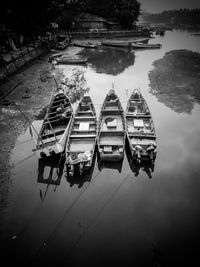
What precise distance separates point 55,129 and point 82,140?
10.7 ft

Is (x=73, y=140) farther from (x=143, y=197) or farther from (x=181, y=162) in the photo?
(x=181, y=162)

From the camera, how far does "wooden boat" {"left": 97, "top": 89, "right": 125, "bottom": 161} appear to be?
12.3 meters

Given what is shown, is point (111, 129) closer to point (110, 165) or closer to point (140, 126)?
point (140, 126)

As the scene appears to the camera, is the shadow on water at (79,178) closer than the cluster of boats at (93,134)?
Yes

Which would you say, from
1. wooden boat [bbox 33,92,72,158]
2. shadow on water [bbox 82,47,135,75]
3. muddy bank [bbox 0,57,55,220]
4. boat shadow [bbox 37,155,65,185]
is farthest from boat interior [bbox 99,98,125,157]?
shadow on water [bbox 82,47,135,75]

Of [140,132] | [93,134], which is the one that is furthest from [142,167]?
[93,134]

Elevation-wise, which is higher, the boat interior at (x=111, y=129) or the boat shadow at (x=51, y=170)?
the boat interior at (x=111, y=129)

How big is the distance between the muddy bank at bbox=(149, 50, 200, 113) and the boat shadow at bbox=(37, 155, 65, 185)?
14033 mm

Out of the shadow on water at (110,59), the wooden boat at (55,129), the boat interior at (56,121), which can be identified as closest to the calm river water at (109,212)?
the wooden boat at (55,129)

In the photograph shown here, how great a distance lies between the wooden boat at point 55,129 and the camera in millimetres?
12281

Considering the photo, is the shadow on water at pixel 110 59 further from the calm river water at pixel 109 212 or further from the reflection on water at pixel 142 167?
the calm river water at pixel 109 212

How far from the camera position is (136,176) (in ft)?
39.8

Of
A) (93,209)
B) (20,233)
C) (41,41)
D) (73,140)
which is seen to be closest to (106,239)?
(93,209)

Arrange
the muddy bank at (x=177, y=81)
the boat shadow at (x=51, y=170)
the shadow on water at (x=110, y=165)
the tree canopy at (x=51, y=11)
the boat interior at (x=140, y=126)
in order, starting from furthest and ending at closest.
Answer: the tree canopy at (x=51, y=11)
the muddy bank at (x=177, y=81)
the boat interior at (x=140, y=126)
the shadow on water at (x=110, y=165)
the boat shadow at (x=51, y=170)
